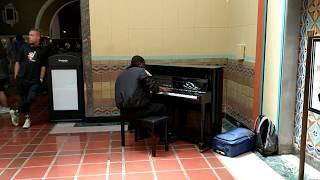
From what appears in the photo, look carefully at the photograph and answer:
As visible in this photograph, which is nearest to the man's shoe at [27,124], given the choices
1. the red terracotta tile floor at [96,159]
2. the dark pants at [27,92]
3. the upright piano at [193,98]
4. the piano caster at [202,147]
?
the dark pants at [27,92]

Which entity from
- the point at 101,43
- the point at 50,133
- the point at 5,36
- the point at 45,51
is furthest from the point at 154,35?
the point at 5,36

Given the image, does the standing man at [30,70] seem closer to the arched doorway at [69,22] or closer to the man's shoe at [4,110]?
the man's shoe at [4,110]

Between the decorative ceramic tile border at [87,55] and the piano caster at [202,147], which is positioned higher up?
the decorative ceramic tile border at [87,55]

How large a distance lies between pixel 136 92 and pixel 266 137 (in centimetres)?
167

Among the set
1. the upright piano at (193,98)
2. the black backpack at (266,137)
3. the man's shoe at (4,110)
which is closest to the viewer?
the black backpack at (266,137)

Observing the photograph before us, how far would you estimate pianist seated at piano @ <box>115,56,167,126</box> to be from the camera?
13.2 feet

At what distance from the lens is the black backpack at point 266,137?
3887 millimetres

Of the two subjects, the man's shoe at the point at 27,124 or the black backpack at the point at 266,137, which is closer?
the black backpack at the point at 266,137

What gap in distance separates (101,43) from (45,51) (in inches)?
36.6

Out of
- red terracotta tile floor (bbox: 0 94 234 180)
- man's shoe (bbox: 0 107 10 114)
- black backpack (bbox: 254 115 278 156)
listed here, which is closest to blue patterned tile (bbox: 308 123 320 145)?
black backpack (bbox: 254 115 278 156)

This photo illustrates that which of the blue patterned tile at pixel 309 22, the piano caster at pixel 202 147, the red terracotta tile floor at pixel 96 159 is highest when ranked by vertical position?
the blue patterned tile at pixel 309 22

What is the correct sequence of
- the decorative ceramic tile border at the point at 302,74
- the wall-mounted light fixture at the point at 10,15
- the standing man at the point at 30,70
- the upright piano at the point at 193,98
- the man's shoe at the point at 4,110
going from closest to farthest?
the decorative ceramic tile border at the point at 302,74
the upright piano at the point at 193,98
the standing man at the point at 30,70
the man's shoe at the point at 4,110
the wall-mounted light fixture at the point at 10,15

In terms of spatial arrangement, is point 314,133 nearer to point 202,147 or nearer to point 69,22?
point 202,147

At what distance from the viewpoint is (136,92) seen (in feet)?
13.2
